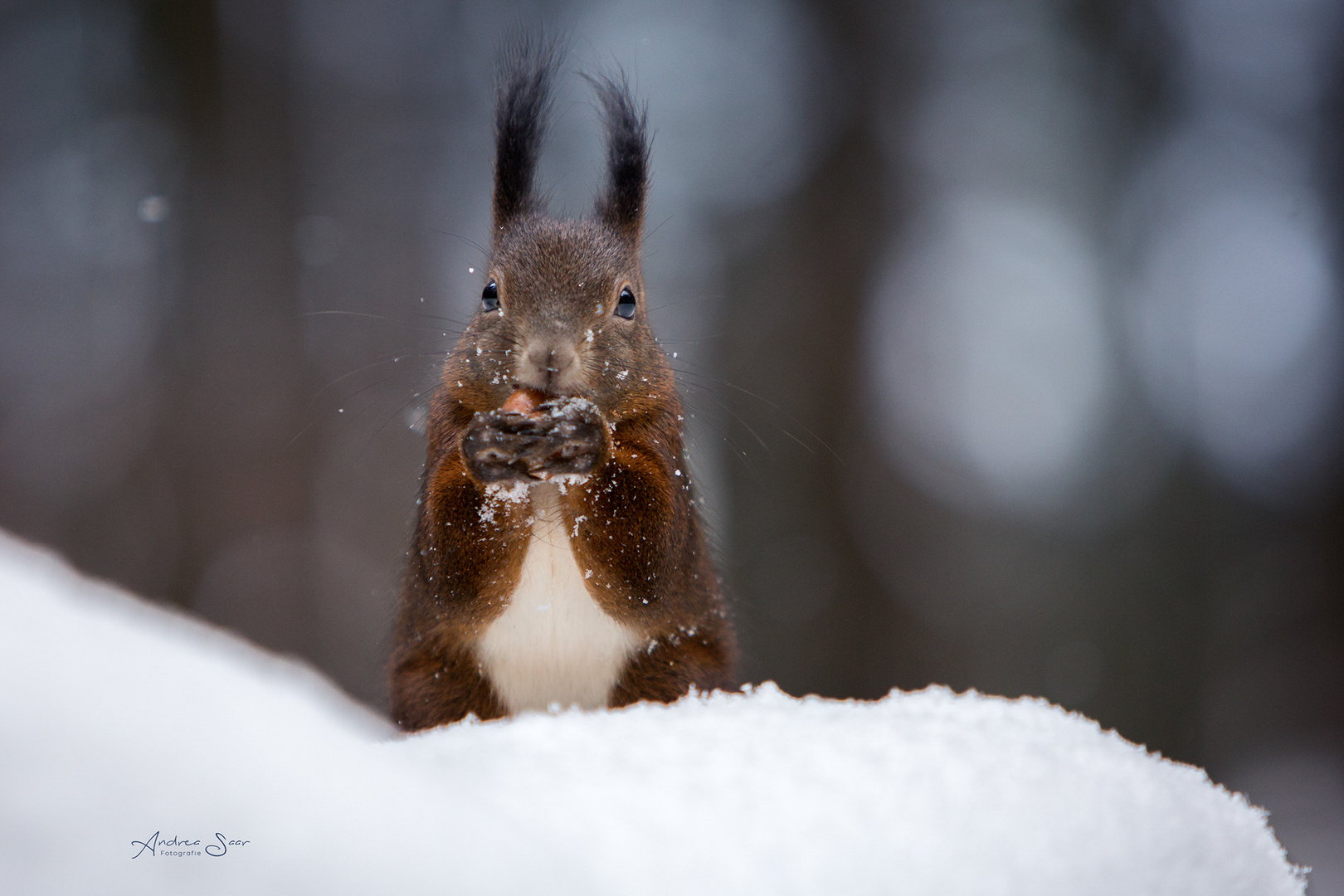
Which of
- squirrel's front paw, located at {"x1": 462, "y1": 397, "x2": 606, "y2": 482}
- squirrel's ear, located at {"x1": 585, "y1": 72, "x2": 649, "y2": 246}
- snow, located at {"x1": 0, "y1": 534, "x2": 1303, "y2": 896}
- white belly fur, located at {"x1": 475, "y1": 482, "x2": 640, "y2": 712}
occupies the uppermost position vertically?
squirrel's ear, located at {"x1": 585, "y1": 72, "x2": 649, "y2": 246}

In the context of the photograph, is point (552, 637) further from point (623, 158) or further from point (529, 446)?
point (623, 158)

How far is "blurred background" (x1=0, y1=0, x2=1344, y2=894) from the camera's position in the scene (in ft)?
5.65

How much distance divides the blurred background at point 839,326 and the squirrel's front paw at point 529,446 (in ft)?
3.10

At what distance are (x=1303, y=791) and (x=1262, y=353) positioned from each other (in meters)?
1.11

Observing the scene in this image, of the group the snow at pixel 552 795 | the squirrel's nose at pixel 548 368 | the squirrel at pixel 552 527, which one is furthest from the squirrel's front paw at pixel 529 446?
the snow at pixel 552 795

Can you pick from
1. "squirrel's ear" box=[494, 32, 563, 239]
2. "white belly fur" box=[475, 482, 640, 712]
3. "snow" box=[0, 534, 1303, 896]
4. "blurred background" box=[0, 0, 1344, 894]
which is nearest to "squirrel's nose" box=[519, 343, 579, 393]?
"white belly fur" box=[475, 482, 640, 712]

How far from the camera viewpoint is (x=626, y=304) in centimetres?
101

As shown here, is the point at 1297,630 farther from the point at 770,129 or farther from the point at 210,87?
the point at 210,87

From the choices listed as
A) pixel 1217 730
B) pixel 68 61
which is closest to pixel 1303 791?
pixel 1217 730

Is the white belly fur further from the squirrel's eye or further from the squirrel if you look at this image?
the squirrel's eye

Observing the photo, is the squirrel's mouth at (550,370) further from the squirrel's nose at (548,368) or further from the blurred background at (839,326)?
the blurred background at (839,326)

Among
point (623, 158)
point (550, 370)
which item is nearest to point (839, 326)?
point (623, 158)

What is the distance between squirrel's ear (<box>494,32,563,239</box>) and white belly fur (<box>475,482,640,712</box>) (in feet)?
1.48

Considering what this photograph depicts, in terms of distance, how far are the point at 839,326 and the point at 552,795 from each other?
1.56 m
